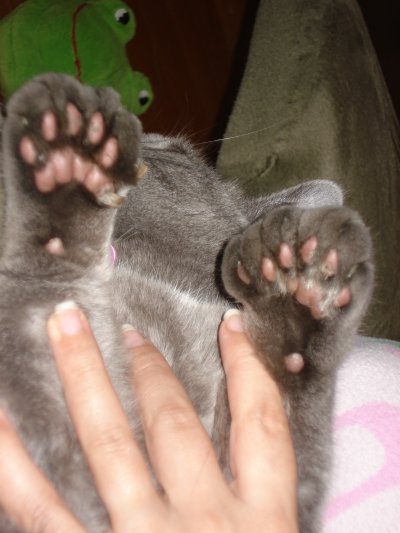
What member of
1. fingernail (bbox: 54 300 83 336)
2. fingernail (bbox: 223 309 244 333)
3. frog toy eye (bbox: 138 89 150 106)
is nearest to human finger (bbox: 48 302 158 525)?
fingernail (bbox: 54 300 83 336)

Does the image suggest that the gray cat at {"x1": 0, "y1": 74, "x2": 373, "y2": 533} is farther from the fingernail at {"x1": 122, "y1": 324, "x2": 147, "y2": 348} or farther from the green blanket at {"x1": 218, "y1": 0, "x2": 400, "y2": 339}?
the green blanket at {"x1": 218, "y1": 0, "x2": 400, "y2": 339}

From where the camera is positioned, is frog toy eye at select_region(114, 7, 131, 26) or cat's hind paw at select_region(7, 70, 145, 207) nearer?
cat's hind paw at select_region(7, 70, 145, 207)

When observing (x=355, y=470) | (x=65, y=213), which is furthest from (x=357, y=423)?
(x=65, y=213)

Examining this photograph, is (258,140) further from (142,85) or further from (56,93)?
(56,93)

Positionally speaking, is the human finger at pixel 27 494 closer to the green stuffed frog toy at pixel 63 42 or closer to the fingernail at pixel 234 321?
the fingernail at pixel 234 321

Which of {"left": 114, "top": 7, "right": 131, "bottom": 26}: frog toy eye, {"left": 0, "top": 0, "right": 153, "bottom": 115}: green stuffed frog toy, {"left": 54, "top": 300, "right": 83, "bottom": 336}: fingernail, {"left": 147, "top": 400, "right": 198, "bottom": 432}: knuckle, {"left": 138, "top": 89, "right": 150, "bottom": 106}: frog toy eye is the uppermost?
{"left": 114, "top": 7, "right": 131, "bottom": 26}: frog toy eye

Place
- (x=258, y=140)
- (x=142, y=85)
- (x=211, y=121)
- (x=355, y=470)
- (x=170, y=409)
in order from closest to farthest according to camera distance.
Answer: (x=170, y=409)
(x=355, y=470)
(x=258, y=140)
(x=142, y=85)
(x=211, y=121)

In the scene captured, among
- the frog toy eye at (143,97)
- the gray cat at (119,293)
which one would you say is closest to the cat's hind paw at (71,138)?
the gray cat at (119,293)

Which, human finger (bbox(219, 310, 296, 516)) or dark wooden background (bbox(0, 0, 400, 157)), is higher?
dark wooden background (bbox(0, 0, 400, 157))

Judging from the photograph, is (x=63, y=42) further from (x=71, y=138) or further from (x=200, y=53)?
(x=71, y=138)
